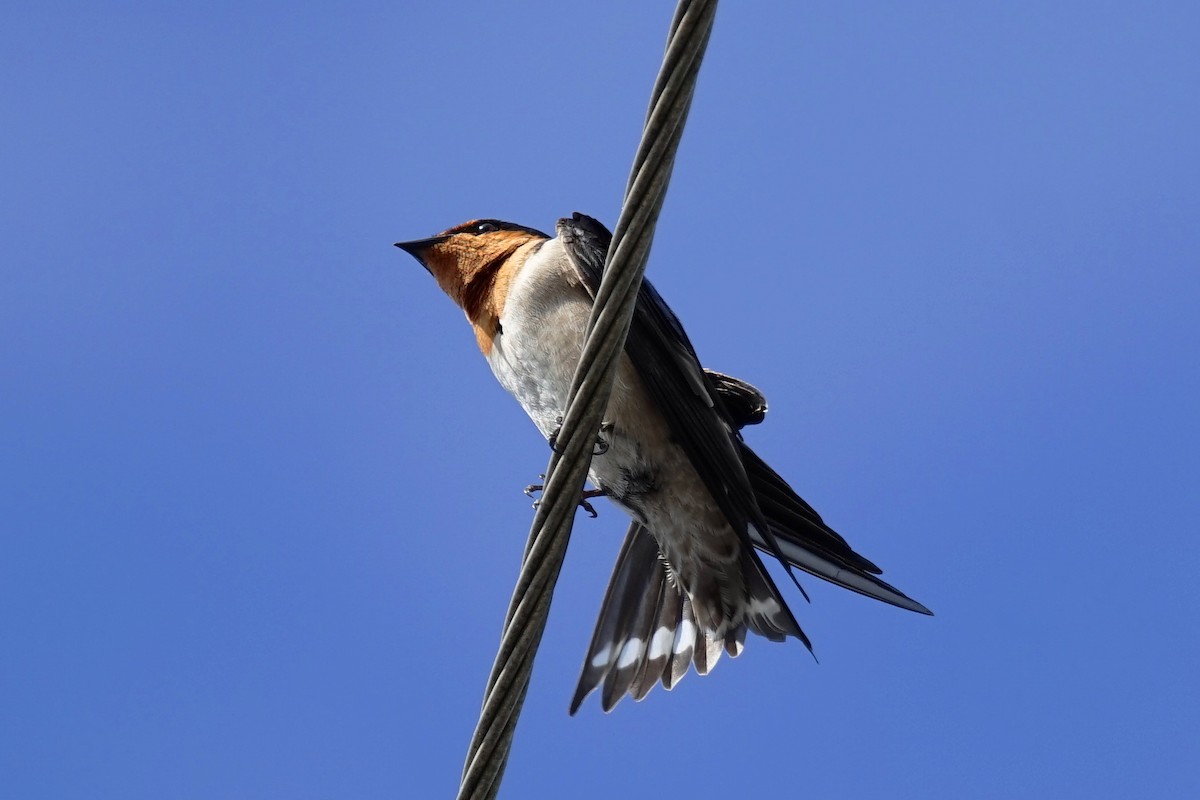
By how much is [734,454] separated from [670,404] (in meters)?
0.33

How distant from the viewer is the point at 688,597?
5.81 meters

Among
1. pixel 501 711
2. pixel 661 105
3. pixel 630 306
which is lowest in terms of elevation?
pixel 501 711

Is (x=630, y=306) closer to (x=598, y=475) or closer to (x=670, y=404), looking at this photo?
(x=670, y=404)

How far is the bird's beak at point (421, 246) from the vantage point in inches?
265

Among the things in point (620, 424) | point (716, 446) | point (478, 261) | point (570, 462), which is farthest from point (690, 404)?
point (570, 462)

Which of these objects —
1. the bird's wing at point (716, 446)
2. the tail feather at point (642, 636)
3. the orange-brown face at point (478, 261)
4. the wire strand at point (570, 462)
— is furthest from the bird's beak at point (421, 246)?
the wire strand at point (570, 462)

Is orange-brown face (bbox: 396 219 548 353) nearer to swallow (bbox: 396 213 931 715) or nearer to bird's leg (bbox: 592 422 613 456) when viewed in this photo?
swallow (bbox: 396 213 931 715)

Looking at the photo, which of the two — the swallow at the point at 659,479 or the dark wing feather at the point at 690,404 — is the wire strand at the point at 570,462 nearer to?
the swallow at the point at 659,479

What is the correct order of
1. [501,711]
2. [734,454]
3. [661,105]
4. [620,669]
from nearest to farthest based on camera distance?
[661,105]
[501,711]
[734,454]
[620,669]

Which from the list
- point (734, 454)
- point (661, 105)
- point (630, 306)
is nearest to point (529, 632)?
point (630, 306)

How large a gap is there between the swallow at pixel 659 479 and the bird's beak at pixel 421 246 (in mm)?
496

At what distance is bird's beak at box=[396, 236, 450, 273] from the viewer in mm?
6743

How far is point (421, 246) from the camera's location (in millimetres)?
6840

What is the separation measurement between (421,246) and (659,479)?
85.7 inches
